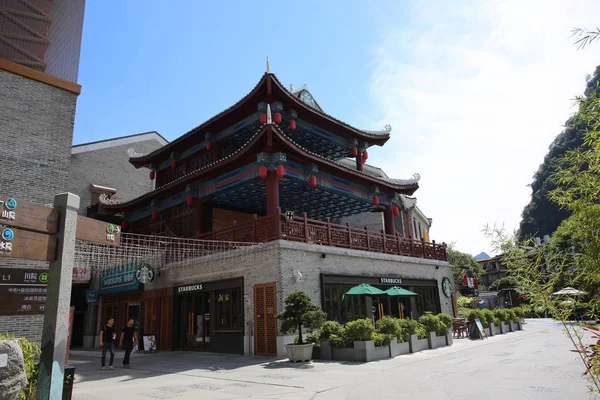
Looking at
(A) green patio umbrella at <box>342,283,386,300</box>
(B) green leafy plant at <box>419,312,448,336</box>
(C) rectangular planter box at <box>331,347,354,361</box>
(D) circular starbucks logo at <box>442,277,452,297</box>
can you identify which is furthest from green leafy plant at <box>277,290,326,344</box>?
(D) circular starbucks logo at <box>442,277,452,297</box>

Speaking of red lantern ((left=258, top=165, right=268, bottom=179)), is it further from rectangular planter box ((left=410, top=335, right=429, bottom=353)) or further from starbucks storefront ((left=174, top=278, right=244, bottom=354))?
rectangular planter box ((left=410, top=335, right=429, bottom=353))

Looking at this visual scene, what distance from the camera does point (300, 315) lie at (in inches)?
508

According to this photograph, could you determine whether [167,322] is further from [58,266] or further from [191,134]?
[58,266]

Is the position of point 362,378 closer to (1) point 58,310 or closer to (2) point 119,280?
(1) point 58,310

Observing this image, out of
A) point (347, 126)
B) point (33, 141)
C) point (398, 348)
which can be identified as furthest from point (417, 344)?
point (33, 141)

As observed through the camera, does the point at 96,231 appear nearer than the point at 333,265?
Yes

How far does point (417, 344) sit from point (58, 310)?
1214 cm

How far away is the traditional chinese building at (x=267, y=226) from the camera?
15508 millimetres

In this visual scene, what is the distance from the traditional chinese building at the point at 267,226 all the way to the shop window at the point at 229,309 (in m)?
0.04

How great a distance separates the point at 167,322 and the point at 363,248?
9.47m

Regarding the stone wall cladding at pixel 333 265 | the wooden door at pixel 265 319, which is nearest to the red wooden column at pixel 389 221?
the stone wall cladding at pixel 333 265

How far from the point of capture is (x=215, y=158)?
2169cm

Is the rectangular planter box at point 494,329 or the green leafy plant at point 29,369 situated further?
the rectangular planter box at point 494,329

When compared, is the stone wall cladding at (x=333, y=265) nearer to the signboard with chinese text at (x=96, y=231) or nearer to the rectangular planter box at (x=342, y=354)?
the rectangular planter box at (x=342, y=354)
